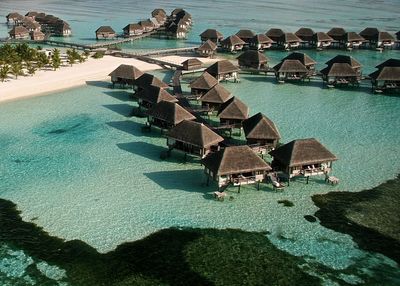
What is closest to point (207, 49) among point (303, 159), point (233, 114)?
point (233, 114)

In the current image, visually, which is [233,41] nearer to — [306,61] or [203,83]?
[306,61]

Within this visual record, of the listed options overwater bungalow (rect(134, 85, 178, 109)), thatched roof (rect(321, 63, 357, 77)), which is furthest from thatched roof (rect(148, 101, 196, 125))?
thatched roof (rect(321, 63, 357, 77))

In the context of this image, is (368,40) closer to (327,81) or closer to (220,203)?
(327,81)

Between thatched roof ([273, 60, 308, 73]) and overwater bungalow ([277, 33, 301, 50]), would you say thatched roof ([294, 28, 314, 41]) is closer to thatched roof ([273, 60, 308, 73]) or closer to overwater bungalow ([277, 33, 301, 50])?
overwater bungalow ([277, 33, 301, 50])

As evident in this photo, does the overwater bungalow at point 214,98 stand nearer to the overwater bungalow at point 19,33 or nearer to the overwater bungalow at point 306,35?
the overwater bungalow at point 306,35

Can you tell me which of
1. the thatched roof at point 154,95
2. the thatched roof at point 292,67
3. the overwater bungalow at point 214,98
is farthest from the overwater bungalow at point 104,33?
the overwater bungalow at point 214,98

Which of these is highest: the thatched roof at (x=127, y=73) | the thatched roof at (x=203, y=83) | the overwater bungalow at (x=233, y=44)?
the overwater bungalow at (x=233, y=44)

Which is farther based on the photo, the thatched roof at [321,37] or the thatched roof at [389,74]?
the thatched roof at [321,37]
